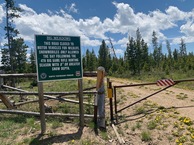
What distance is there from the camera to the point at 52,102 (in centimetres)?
1029

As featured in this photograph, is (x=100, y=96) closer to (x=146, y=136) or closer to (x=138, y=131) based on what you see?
(x=138, y=131)

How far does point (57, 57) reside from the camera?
5785mm

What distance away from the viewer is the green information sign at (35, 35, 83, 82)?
5535mm

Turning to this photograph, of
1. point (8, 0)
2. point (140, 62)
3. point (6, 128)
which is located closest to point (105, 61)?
point (140, 62)

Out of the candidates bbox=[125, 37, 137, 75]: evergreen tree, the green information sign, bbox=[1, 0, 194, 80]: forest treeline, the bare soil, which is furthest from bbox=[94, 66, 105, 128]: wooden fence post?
bbox=[125, 37, 137, 75]: evergreen tree

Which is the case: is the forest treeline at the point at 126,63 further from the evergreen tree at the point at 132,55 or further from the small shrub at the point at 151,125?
the small shrub at the point at 151,125

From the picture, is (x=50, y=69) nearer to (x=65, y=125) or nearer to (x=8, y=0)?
(x=65, y=125)

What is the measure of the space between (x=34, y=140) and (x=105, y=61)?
206 ft

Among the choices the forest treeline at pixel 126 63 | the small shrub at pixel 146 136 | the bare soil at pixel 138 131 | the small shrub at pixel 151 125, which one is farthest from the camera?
the forest treeline at pixel 126 63

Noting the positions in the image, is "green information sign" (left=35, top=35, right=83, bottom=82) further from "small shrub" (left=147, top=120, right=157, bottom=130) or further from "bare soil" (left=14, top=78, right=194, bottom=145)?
"small shrub" (left=147, top=120, right=157, bottom=130)

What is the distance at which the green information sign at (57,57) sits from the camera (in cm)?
554

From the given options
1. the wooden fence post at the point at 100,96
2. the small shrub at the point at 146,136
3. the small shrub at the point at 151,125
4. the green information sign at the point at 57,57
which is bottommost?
the small shrub at the point at 146,136

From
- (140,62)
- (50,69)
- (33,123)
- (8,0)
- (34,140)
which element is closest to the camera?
(34,140)

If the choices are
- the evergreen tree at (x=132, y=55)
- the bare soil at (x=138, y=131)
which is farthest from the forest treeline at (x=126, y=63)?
the bare soil at (x=138, y=131)
